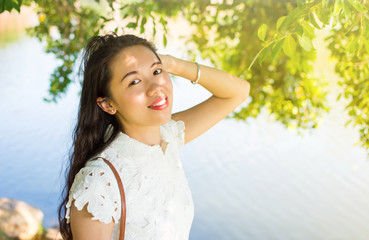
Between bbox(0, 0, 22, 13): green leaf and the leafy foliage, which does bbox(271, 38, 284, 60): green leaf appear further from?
the leafy foliage

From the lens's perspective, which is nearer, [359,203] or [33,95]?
[359,203]

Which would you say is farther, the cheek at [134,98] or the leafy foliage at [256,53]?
the leafy foliage at [256,53]

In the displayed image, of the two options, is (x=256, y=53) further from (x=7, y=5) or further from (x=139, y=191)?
(x=139, y=191)

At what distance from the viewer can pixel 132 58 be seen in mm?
1312

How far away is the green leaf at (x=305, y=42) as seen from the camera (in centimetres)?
115

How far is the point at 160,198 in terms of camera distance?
4.29 feet

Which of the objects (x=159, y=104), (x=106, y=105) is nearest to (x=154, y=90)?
(x=159, y=104)

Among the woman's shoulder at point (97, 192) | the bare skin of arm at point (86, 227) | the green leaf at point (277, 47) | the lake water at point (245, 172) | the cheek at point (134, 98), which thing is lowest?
the lake water at point (245, 172)

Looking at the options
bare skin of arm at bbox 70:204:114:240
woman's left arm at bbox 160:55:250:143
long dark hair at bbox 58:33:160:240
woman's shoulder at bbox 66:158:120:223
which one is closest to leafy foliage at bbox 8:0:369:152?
woman's left arm at bbox 160:55:250:143

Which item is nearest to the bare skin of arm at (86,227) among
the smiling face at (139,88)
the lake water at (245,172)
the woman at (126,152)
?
the woman at (126,152)

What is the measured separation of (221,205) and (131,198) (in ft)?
16.4

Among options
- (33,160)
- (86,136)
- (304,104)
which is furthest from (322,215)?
(86,136)

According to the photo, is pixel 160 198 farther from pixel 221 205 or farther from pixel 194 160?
pixel 194 160

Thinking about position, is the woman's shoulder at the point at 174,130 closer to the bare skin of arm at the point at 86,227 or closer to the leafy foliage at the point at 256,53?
the bare skin of arm at the point at 86,227
